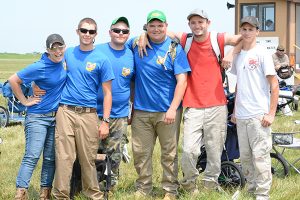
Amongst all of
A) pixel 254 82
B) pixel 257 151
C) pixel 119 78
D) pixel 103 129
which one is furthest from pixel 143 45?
pixel 257 151

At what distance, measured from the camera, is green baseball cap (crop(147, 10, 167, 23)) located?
222 inches

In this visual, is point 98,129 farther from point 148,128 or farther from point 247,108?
point 247,108

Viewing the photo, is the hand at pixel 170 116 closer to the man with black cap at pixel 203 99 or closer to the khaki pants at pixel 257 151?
the man with black cap at pixel 203 99

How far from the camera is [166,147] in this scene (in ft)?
19.6

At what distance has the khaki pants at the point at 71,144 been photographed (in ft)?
18.2

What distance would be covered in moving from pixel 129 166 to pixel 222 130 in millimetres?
2476

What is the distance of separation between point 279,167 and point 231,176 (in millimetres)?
1176

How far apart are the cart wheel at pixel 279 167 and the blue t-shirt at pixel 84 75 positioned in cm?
282

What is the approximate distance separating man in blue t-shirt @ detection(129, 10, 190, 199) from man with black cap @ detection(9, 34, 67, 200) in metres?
0.89

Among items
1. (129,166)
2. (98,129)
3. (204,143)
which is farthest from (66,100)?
(129,166)

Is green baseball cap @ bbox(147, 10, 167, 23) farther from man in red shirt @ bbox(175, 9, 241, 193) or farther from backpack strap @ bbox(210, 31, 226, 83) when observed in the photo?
backpack strap @ bbox(210, 31, 226, 83)

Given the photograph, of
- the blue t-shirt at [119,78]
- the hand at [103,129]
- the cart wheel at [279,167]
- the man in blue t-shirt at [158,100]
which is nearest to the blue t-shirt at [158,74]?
the man in blue t-shirt at [158,100]

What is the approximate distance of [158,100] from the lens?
19.0 feet

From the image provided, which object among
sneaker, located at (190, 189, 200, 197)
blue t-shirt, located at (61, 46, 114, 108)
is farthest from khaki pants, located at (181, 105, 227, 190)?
blue t-shirt, located at (61, 46, 114, 108)
